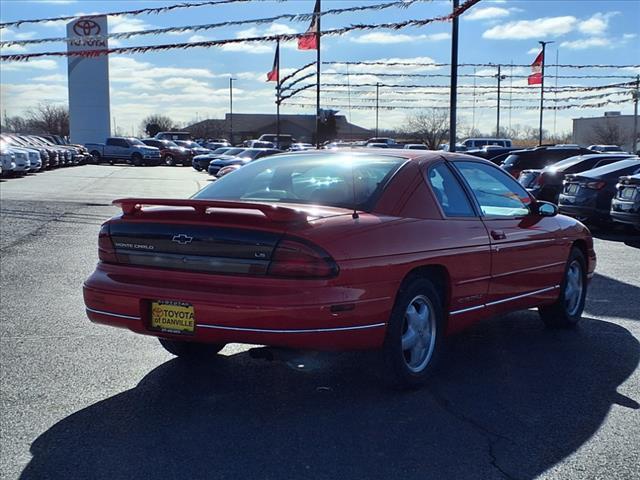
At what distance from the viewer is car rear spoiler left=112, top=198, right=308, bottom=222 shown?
424 centimetres

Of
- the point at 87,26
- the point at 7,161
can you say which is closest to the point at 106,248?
the point at 7,161

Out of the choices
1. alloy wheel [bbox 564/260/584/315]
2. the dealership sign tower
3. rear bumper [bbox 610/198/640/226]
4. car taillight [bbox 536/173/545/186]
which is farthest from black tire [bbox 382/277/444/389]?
the dealership sign tower

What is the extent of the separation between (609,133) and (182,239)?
82724mm

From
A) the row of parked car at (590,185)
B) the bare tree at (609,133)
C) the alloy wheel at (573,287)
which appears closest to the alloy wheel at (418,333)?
the alloy wheel at (573,287)

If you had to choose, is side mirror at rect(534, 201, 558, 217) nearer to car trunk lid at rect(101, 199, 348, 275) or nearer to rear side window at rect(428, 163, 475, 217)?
rear side window at rect(428, 163, 475, 217)

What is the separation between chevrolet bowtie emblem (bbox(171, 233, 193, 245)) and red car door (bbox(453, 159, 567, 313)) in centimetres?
223

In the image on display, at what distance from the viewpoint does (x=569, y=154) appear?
20.2 m

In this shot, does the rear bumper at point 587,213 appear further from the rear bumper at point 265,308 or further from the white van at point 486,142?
the white van at point 486,142

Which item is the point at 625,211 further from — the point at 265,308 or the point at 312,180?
the point at 265,308

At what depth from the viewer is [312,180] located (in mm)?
5227

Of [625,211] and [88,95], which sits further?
[88,95]

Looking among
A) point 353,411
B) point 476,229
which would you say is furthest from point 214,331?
point 476,229

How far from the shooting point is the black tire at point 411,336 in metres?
4.60

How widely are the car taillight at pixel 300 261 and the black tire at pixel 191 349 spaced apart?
50.2 inches
